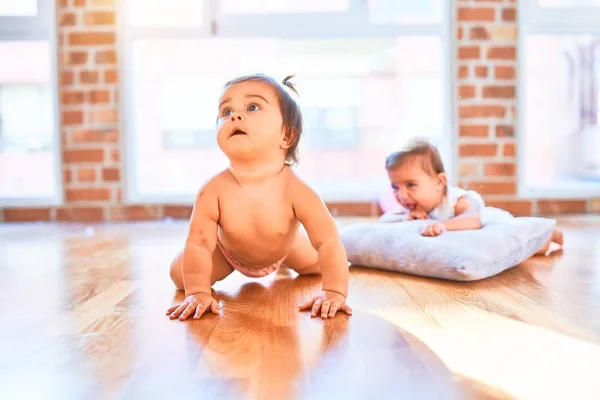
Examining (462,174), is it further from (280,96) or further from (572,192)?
(280,96)

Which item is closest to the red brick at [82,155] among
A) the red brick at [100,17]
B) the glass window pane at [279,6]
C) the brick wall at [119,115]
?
the brick wall at [119,115]

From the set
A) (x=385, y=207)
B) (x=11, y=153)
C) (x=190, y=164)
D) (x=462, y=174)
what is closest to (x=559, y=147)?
(x=462, y=174)

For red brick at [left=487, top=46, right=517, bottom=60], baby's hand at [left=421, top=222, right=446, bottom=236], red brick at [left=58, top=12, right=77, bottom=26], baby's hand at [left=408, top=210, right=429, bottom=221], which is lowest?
baby's hand at [left=421, top=222, right=446, bottom=236]

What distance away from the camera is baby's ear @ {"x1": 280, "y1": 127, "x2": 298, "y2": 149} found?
1.15 metres

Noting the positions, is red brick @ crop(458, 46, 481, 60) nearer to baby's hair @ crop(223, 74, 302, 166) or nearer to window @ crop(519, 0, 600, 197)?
window @ crop(519, 0, 600, 197)

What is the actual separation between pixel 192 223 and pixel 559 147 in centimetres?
268

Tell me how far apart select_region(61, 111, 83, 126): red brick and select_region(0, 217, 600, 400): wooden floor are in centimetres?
171

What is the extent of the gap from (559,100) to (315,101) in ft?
4.49

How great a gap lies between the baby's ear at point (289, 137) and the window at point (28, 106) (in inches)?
88.0

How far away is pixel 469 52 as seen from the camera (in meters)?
3.00

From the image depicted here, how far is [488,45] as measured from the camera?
2.99 metres

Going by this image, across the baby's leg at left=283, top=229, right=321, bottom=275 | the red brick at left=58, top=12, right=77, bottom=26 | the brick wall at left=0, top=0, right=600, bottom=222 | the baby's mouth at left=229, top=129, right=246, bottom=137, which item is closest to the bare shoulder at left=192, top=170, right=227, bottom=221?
the baby's mouth at left=229, top=129, right=246, bottom=137

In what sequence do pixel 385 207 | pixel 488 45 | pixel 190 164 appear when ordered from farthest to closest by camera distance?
pixel 190 164, pixel 488 45, pixel 385 207

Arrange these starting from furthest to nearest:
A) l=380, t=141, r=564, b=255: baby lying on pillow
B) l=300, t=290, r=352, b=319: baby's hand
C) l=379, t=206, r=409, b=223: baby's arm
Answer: l=379, t=206, r=409, b=223: baby's arm
l=380, t=141, r=564, b=255: baby lying on pillow
l=300, t=290, r=352, b=319: baby's hand
